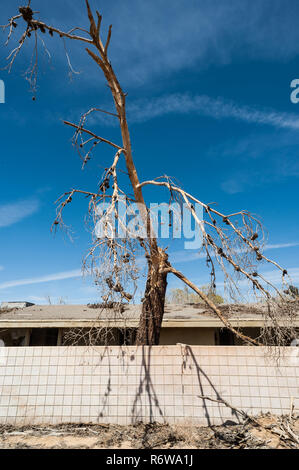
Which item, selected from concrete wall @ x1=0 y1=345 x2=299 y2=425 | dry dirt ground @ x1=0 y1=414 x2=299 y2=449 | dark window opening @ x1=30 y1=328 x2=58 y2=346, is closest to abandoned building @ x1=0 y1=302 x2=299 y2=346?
dark window opening @ x1=30 y1=328 x2=58 y2=346

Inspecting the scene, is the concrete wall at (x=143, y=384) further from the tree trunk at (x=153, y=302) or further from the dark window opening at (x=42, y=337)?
the dark window opening at (x=42, y=337)

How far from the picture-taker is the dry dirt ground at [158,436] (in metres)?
4.57

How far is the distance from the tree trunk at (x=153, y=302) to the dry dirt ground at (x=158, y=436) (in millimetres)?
1622

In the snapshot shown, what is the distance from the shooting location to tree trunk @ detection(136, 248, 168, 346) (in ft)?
21.3

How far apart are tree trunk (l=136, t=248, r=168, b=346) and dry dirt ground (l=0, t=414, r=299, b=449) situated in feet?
5.32

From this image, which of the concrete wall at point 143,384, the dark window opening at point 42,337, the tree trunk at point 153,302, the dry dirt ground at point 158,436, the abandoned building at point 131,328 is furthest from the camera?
the dark window opening at point 42,337

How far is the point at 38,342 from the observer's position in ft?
39.9

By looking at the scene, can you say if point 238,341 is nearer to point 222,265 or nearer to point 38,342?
point 222,265

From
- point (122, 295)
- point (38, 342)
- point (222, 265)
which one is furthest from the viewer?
point (38, 342)

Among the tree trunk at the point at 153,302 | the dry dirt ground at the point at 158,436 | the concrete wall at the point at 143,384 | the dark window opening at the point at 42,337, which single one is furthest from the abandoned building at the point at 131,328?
the dry dirt ground at the point at 158,436

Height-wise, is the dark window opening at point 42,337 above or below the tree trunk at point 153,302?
below
